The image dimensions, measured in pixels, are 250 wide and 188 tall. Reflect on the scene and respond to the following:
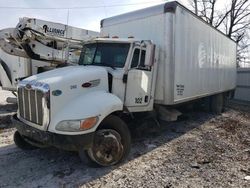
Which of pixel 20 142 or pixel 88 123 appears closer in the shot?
pixel 88 123

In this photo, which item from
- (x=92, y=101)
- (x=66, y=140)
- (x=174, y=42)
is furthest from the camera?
(x=174, y=42)

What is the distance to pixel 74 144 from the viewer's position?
15.9ft

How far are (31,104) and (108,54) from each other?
1987mm

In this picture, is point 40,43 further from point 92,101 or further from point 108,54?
point 92,101

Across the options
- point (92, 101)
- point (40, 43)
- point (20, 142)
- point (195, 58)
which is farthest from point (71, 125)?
point (195, 58)

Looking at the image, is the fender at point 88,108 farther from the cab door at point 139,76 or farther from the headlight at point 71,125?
the cab door at point 139,76

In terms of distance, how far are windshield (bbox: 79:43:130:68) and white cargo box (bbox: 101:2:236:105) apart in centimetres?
119

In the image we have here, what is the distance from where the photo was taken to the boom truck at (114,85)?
16.3 feet

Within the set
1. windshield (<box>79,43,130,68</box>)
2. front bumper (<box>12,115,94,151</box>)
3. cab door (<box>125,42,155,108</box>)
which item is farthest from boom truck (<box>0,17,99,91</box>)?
front bumper (<box>12,115,94,151</box>)

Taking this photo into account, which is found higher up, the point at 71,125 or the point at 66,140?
the point at 71,125

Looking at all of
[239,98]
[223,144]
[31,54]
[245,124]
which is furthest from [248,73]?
[31,54]

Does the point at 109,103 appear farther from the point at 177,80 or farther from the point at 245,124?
the point at 245,124

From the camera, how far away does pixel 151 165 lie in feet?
18.7

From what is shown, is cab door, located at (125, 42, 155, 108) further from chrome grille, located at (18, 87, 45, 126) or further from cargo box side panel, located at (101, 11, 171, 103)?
chrome grille, located at (18, 87, 45, 126)
